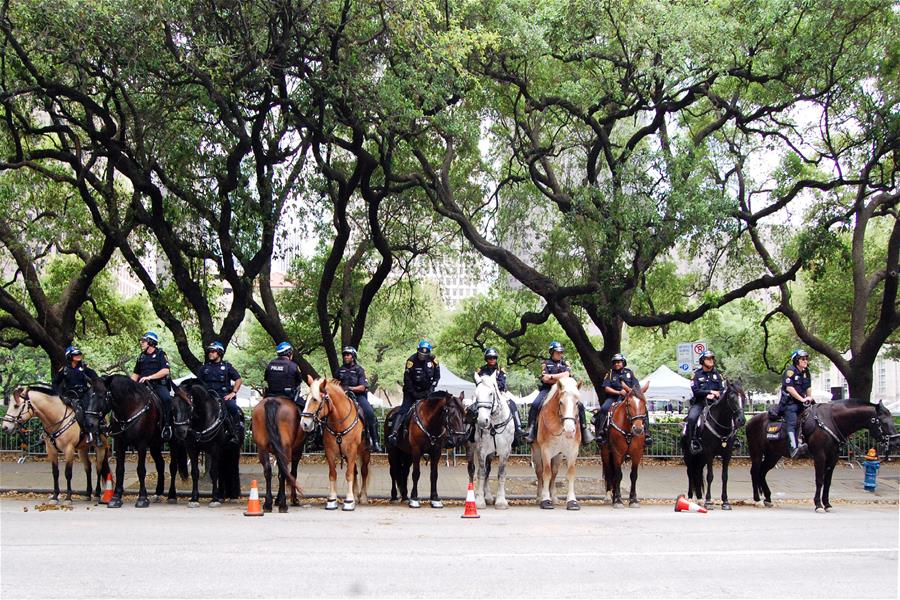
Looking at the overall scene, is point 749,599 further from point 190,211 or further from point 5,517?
point 190,211

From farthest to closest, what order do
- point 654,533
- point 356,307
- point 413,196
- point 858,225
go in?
point 356,307
point 413,196
point 858,225
point 654,533

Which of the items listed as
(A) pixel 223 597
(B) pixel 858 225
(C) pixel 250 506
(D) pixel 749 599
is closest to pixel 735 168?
(B) pixel 858 225

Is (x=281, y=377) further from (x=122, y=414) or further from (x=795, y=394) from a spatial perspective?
(x=795, y=394)

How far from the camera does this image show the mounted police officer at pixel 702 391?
16.8 metres

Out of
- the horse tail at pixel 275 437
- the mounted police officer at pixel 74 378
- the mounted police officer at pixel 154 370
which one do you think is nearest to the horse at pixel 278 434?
the horse tail at pixel 275 437

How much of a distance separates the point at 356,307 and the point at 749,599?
22047 mm

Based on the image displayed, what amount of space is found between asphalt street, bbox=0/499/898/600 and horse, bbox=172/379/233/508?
1.28 m

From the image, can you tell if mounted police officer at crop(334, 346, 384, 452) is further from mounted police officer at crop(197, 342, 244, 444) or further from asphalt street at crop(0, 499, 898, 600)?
mounted police officer at crop(197, 342, 244, 444)

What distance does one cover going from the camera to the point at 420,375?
16.8 meters

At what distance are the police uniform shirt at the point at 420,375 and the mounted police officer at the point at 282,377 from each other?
2.02 meters

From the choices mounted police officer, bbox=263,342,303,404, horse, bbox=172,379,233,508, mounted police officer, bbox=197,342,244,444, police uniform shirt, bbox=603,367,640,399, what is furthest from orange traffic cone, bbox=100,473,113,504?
police uniform shirt, bbox=603,367,640,399

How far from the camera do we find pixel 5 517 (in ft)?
45.0

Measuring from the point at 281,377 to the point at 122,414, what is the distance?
2.74 meters

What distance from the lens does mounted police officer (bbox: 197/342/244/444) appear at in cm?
1627
